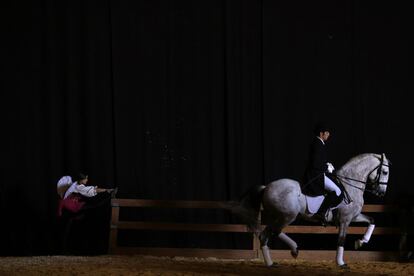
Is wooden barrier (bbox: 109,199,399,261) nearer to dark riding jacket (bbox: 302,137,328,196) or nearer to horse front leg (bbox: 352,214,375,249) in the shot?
horse front leg (bbox: 352,214,375,249)

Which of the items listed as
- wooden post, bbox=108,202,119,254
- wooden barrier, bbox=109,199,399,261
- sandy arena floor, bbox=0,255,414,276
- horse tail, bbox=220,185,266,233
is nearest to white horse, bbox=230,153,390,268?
A: horse tail, bbox=220,185,266,233

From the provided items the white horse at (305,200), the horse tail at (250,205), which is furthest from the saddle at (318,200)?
the horse tail at (250,205)

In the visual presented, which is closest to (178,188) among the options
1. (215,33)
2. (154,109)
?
(154,109)

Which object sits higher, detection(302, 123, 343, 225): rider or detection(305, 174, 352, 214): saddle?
detection(302, 123, 343, 225): rider

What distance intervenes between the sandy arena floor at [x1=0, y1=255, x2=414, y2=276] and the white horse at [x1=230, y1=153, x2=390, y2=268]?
32cm

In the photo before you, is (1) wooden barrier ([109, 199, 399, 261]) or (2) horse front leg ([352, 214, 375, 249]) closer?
(2) horse front leg ([352, 214, 375, 249])

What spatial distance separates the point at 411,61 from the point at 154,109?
Answer: 3.87m

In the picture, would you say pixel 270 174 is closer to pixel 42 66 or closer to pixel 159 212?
pixel 159 212

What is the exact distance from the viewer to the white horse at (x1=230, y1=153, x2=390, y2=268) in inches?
336

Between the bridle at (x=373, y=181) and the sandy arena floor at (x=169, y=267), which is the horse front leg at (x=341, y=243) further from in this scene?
the bridle at (x=373, y=181)

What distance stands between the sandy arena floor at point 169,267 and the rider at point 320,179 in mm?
891

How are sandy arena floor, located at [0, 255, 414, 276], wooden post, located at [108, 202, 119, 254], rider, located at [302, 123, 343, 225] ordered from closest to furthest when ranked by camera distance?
sandy arena floor, located at [0, 255, 414, 276] → rider, located at [302, 123, 343, 225] → wooden post, located at [108, 202, 119, 254]

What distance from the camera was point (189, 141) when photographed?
10344 millimetres

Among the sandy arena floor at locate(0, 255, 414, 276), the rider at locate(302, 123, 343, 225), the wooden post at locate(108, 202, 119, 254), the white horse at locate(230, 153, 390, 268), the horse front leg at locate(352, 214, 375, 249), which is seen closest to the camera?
the sandy arena floor at locate(0, 255, 414, 276)
